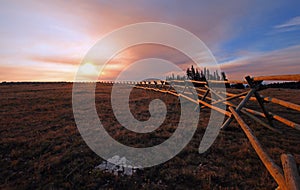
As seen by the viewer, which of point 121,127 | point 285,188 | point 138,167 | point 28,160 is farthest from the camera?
point 121,127

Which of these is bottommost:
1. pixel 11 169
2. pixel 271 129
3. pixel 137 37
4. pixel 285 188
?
pixel 11 169

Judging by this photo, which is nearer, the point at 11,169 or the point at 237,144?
the point at 11,169

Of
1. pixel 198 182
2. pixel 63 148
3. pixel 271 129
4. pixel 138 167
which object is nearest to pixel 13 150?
pixel 63 148

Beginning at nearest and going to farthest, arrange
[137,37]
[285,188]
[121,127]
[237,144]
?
Result: 1. [285,188]
2. [237,144]
3. [121,127]
4. [137,37]

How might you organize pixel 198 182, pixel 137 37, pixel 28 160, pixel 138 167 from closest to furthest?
pixel 198 182 < pixel 138 167 < pixel 28 160 < pixel 137 37

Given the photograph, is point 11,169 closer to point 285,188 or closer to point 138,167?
point 138,167

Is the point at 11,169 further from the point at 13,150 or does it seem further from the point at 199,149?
the point at 199,149

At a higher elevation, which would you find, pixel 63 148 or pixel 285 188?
pixel 285 188

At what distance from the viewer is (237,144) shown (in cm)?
512

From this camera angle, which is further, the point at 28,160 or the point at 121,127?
the point at 121,127

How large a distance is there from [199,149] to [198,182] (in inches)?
60.7

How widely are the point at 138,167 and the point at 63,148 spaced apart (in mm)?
2856

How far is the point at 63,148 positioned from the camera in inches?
213

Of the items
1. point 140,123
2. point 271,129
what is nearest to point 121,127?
point 140,123
